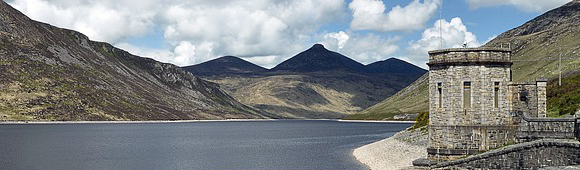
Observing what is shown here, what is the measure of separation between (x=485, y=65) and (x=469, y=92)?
1.89m

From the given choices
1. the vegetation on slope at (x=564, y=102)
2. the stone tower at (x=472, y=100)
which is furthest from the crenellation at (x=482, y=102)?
the vegetation on slope at (x=564, y=102)

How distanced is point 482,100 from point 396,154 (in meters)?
37.7

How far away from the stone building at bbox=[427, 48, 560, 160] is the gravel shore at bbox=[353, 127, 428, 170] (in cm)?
2153

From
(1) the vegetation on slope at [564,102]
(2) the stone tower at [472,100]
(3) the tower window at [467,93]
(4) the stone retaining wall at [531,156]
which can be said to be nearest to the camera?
(4) the stone retaining wall at [531,156]

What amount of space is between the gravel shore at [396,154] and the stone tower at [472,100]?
21433 mm

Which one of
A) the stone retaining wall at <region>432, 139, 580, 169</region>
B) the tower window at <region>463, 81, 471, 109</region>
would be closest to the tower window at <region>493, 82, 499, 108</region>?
the tower window at <region>463, 81, 471, 109</region>

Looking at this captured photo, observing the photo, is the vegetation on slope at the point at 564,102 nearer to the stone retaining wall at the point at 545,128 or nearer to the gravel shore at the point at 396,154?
the stone retaining wall at the point at 545,128

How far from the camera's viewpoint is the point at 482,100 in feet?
120

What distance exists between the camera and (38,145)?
112125 millimetres

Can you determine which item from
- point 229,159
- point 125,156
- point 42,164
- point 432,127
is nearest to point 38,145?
point 125,156

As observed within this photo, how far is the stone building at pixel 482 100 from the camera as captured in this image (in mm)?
36531

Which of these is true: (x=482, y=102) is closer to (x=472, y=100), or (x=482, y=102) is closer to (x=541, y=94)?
(x=472, y=100)

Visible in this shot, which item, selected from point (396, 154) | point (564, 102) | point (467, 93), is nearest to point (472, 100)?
point (467, 93)

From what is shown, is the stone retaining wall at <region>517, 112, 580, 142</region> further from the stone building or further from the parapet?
the parapet
